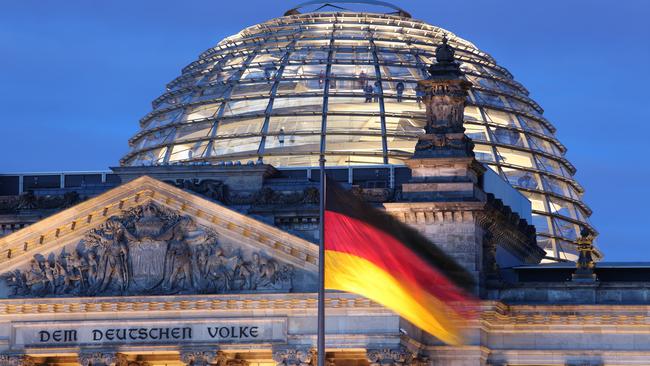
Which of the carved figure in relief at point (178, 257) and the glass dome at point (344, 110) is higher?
the glass dome at point (344, 110)

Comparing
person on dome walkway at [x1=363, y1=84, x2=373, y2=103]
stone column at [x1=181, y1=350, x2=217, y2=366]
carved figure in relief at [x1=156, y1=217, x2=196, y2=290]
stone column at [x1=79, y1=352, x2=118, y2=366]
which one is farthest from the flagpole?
person on dome walkway at [x1=363, y1=84, x2=373, y2=103]

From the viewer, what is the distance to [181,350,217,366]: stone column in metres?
111

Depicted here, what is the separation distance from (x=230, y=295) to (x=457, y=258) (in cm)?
1017

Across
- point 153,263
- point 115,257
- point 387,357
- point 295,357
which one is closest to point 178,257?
point 153,263

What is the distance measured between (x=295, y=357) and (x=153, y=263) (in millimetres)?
7695

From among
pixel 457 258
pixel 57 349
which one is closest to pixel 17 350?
pixel 57 349

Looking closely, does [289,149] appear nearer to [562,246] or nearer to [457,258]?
[562,246]

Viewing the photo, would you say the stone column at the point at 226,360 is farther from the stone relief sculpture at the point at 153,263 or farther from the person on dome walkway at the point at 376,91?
the person on dome walkway at the point at 376,91

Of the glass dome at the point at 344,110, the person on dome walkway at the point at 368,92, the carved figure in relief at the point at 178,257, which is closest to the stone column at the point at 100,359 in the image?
the carved figure in relief at the point at 178,257

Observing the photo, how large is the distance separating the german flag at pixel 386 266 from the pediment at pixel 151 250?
15298 millimetres

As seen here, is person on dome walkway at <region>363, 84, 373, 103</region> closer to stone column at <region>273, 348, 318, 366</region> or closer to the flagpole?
stone column at <region>273, 348, 318, 366</region>

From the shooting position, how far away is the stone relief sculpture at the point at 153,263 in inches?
4395

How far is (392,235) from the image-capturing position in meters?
93.5

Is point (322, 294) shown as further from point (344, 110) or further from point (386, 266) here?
point (344, 110)
